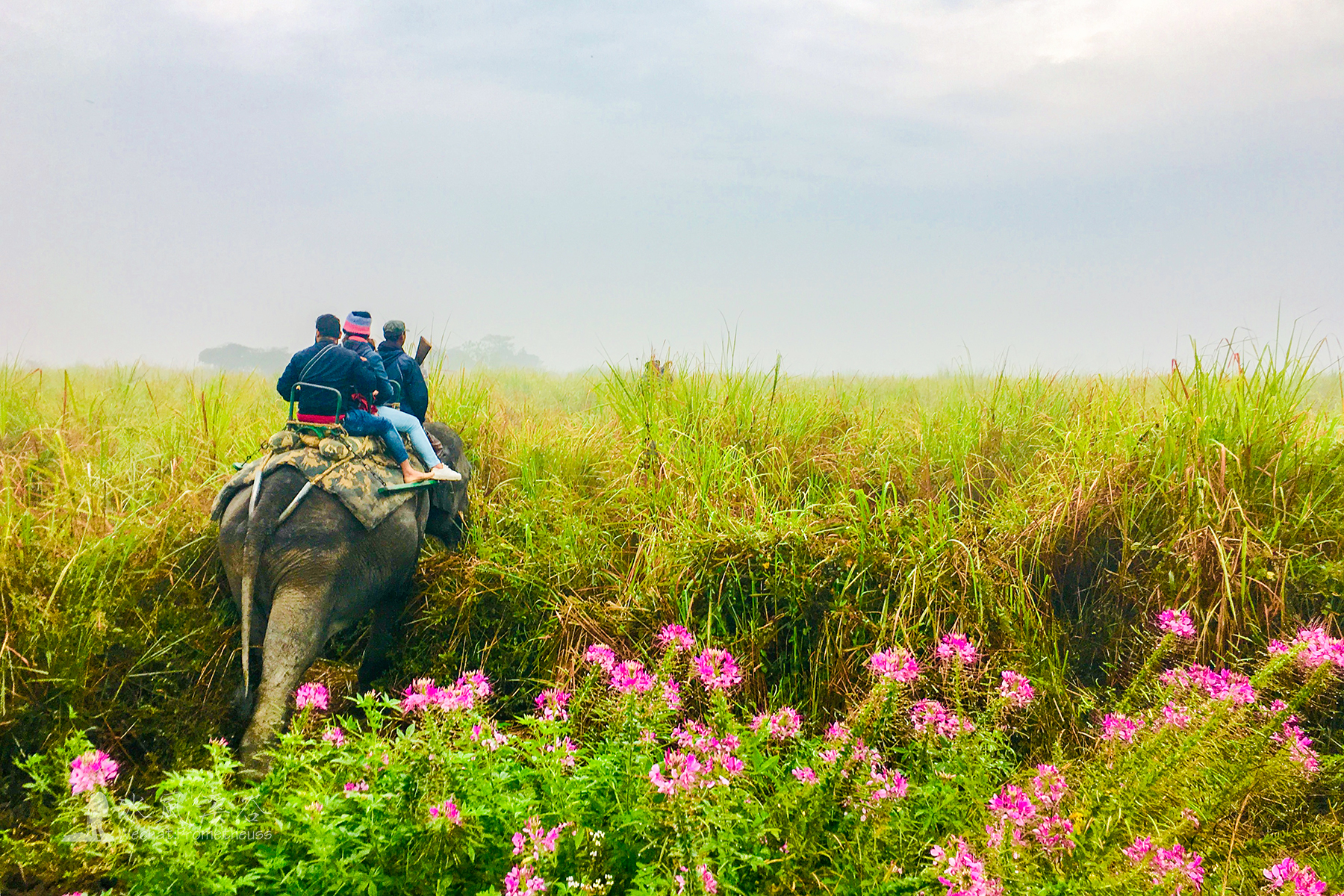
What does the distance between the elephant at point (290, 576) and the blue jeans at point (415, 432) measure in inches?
11.8

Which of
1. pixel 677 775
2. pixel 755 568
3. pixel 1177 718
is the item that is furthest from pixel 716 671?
pixel 755 568

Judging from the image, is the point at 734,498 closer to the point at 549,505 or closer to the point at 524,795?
the point at 549,505

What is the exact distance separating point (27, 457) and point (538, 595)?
3.36 metres

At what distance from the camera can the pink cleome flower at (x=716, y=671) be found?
2.49 meters

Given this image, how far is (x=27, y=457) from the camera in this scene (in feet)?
15.8

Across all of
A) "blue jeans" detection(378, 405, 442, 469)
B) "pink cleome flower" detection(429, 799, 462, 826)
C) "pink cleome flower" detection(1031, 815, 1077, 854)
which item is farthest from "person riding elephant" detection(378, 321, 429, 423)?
"pink cleome flower" detection(1031, 815, 1077, 854)

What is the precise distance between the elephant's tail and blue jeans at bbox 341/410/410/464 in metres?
0.46

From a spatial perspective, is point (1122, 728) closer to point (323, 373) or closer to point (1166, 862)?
point (1166, 862)

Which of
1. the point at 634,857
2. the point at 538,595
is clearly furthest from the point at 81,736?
the point at 538,595

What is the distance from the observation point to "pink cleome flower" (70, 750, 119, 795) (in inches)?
77.7

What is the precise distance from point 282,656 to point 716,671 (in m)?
1.78

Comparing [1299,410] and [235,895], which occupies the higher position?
[1299,410]

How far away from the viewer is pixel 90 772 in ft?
6.64

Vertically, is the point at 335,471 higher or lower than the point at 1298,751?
higher
